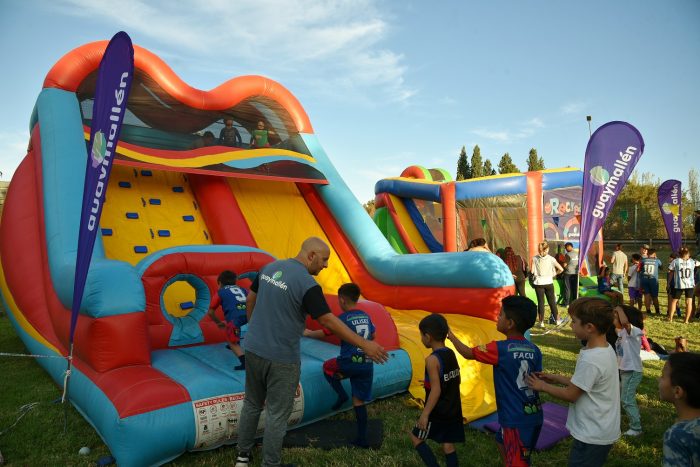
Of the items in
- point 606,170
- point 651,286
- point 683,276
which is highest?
point 606,170

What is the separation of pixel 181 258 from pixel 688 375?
403 centimetres

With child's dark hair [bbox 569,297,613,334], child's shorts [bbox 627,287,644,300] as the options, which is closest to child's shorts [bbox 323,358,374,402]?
child's dark hair [bbox 569,297,613,334]

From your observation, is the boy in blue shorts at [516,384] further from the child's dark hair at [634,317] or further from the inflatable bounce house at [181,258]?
the child's dark hair at [634,317]

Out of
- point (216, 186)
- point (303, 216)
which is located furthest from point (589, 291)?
point (216, 186)

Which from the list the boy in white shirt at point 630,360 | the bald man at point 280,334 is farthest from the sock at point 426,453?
the boy in white shirt at point 630,360

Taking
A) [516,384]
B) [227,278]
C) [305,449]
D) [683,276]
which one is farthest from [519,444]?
[683,276]

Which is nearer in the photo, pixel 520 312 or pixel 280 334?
pixel 520 312

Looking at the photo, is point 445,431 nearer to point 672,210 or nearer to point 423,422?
point 423,422

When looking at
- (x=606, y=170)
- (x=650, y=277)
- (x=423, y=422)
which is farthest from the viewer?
(x=650, y=277)

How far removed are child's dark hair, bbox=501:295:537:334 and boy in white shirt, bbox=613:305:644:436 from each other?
1.62 m

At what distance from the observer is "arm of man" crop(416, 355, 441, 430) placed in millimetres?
2494

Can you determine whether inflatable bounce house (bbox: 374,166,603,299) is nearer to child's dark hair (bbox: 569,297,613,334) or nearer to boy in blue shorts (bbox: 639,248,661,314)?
boy in blue shorts (bbox: 639,248,661,314)

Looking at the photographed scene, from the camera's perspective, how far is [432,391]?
2.51 meters

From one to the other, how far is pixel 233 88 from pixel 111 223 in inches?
115
